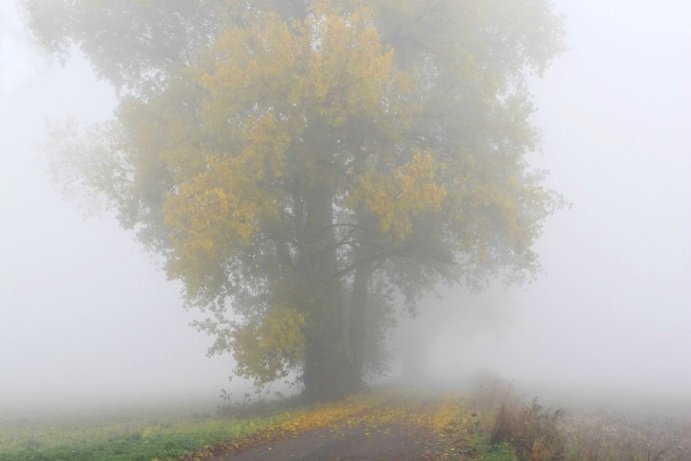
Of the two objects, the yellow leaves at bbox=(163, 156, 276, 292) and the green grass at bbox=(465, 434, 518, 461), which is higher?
the yellow leaves at bbox=(163, 156, 276, 292)

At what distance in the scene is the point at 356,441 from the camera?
11.6 meters

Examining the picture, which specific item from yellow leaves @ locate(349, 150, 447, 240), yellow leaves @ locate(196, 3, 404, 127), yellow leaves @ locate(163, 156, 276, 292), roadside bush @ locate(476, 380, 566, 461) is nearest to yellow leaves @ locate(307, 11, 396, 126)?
yellow leaves @ locate(196, 3, 404, 127)

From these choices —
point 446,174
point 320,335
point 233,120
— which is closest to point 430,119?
point 446,174

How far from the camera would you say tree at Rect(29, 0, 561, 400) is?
15.5 m

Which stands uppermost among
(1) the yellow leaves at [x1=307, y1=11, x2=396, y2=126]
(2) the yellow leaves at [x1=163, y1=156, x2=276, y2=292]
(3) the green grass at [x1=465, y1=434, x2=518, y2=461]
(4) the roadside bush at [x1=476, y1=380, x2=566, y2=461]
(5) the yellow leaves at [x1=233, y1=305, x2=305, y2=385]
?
(1) the yellow leaves at [x1=307, y1=11, x2=396, y2=126]

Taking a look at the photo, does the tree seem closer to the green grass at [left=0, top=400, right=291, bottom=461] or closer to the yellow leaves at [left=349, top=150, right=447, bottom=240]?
the yellow leaves at [left=349, top=150, right=447, bottom=240]

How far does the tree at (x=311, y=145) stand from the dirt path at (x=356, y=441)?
3.48m

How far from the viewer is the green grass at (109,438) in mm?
9477

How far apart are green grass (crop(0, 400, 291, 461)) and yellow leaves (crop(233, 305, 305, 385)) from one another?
52.3 inches

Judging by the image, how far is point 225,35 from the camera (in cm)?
1606

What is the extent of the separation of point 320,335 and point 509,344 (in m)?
94.0

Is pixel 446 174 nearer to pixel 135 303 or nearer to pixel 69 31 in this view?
pixel 69 31

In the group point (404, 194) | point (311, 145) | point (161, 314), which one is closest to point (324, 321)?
point (404, 194)

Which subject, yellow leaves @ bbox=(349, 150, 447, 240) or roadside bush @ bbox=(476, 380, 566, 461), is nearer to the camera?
roadside bush @ bbox=(476, 380, 566, 461)
